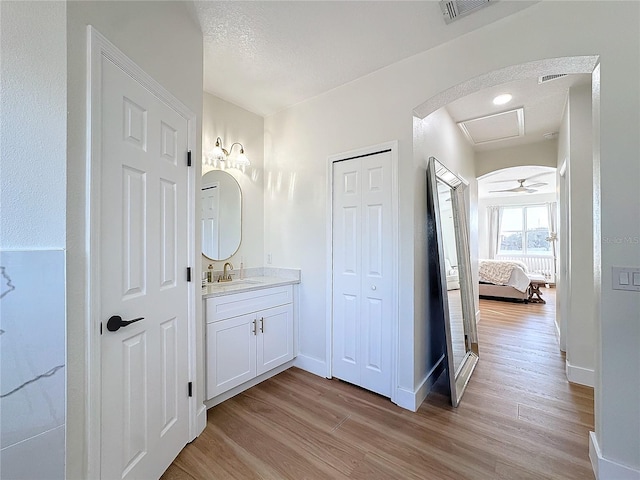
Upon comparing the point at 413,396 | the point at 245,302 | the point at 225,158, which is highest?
the point at 225,158

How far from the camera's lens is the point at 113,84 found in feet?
4.19

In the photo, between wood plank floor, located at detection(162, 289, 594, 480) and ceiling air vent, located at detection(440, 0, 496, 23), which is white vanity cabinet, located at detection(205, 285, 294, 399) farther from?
ceiling air vent, located at detection(440, 0, 496, 23)

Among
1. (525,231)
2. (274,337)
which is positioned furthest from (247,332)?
(525,231)

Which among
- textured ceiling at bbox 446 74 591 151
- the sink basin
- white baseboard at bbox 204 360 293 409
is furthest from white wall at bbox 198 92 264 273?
textured ceiling at bbox 446 74 591 151

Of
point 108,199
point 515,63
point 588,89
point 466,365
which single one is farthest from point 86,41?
point 588,89

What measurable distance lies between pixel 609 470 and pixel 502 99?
3.11 meters

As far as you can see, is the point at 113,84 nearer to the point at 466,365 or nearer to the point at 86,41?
the point at 86,41

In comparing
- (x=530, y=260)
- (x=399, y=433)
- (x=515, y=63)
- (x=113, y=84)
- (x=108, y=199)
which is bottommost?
(x=399, y=433)

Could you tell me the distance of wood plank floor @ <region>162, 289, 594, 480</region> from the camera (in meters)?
1.63

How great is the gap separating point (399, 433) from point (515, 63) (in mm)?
2601

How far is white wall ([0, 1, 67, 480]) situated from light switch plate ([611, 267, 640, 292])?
2.60m

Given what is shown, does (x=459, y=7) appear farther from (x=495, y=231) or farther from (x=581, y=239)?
(x=495, y=231)

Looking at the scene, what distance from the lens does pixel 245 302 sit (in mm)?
2439

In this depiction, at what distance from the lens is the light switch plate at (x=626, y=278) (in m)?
1.44
